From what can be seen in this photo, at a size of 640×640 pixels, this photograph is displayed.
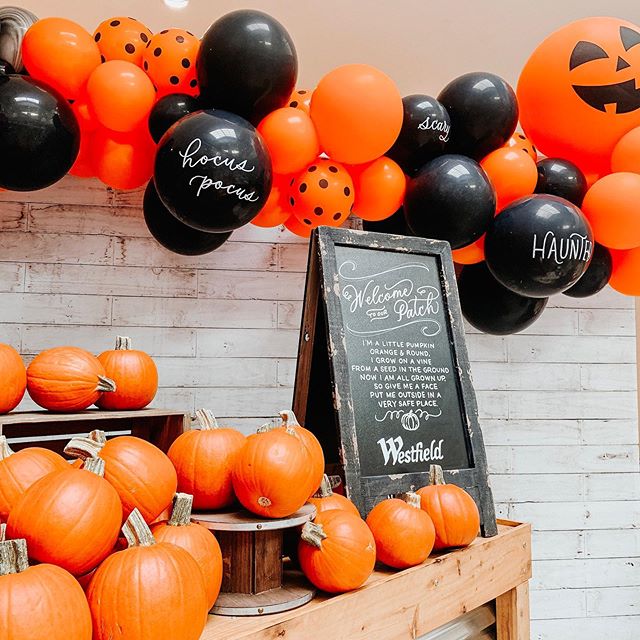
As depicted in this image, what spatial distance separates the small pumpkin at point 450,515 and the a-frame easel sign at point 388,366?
10cm

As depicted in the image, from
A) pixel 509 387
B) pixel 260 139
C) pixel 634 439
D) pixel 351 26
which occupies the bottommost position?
pixel 634 439

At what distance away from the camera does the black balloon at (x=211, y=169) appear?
5.60 ft

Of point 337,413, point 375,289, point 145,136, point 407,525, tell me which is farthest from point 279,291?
point 407,525

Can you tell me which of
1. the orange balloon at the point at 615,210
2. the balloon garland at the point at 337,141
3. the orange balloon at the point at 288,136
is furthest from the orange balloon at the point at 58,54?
the orange balloon at the point at 615,210

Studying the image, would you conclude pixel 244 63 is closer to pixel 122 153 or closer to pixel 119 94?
pixel 119 94

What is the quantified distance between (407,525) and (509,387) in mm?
1923

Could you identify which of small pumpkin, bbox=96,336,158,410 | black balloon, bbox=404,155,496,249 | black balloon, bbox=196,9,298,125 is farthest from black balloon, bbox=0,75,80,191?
black balloon, bbox=404,155,496,249

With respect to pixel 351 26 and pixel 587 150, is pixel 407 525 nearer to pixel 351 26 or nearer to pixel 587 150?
pixel 587 150

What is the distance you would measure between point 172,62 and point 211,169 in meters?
0.45

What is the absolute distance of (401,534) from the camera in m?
1.24

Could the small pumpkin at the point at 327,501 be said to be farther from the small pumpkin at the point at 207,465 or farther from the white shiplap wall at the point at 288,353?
the white shiplap wall at the point at 288,353

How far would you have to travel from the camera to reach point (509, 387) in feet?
9.94

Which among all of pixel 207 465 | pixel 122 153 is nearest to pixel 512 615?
pixel 207 465

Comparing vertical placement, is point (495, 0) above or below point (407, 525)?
above
